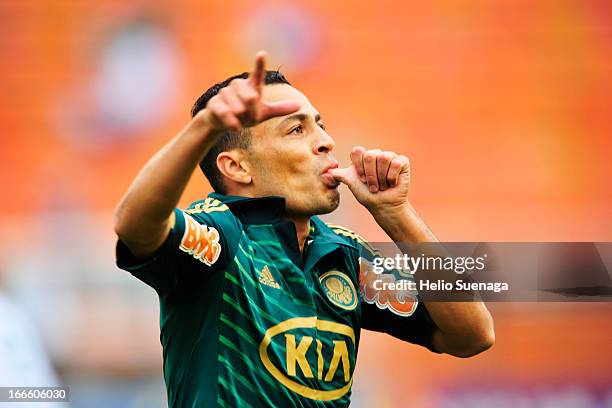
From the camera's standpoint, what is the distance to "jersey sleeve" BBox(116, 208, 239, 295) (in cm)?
195

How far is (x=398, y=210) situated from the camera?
2.40 m

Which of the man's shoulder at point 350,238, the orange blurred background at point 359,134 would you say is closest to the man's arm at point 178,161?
the man's shoulder at point 350,238

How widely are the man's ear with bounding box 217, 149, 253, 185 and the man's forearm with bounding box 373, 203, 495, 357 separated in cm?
40

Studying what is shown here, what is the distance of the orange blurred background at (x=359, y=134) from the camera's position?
14.3 ft

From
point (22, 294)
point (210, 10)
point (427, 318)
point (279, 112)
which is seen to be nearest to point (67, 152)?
point (22, 294)

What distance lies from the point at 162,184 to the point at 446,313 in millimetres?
973

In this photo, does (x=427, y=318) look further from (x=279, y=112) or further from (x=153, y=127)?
(x=153, y=127)

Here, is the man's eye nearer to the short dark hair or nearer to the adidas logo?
the short dark hair

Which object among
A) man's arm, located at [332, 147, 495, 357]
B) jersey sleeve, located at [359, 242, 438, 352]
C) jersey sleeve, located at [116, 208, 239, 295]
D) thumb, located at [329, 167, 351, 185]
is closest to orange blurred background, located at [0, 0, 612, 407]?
jersey sleeve, located at [359, 242, 438, 352]

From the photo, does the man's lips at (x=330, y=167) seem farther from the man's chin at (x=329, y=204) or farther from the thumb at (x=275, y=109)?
the thumb at (x=275, y=109)

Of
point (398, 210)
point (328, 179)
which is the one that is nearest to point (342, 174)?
point (328, 179)

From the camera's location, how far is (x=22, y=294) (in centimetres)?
434

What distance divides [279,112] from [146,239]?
1.27 ft

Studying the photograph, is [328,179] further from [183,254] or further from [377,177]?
[183,254]
